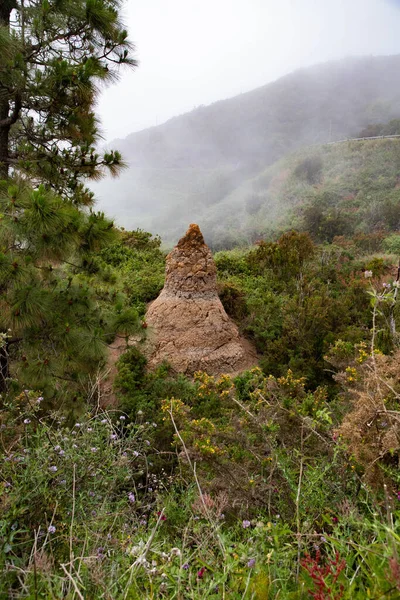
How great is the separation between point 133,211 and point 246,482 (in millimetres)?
41984

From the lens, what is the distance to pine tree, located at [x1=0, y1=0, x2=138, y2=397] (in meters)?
3.99

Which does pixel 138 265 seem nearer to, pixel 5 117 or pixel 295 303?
pixel 295 303

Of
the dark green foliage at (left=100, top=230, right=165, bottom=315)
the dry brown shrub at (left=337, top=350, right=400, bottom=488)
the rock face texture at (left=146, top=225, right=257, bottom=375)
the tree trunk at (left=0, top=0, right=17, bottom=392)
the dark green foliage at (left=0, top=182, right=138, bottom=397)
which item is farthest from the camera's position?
the dark green foliage at (left=100, top=230, right=165, bottom=315)

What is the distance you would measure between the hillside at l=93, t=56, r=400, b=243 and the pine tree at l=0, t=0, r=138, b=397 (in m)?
23.5

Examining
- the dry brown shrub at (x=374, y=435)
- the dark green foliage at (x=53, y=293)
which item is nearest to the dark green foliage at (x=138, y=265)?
the dark green foliage at (x=53, y=293)

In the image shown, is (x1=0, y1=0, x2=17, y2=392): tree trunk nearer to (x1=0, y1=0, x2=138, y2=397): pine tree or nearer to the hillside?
(x1=0, y1=0, x2=138, y2=397): pine tree

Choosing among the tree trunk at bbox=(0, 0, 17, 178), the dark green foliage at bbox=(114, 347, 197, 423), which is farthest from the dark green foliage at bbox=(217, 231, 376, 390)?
the tree trunk at bbox=(0, 0, 17, 178)

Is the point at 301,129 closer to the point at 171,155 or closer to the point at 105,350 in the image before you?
the point at 171,155

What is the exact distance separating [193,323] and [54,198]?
3803mm

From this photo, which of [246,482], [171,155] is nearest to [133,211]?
[171,155]

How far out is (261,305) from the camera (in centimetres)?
833

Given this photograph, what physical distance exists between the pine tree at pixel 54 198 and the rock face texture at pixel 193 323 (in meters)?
2.05

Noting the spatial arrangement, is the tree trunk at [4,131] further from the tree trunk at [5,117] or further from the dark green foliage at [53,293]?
the dark green foliage at [53,293]

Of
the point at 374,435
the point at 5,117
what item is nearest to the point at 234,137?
the point at 5,117
